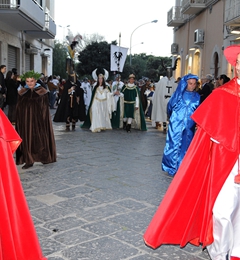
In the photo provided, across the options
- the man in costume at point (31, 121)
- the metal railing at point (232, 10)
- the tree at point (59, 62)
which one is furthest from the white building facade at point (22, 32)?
the tree at point (59, 62)

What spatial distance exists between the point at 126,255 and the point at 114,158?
15.4ft

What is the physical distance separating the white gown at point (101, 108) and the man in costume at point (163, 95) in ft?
5.29

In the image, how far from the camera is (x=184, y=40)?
1028 inches

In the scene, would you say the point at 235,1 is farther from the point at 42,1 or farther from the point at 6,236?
the point at 42,1

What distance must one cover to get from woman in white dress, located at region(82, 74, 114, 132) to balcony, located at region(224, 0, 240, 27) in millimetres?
5341

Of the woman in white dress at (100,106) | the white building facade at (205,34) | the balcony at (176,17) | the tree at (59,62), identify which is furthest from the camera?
the tree at (59,62)

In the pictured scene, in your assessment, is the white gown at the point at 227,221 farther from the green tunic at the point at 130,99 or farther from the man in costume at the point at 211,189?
the green tunic at the point at 130,99

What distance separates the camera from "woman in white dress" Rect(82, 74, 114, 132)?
1285 centimetres

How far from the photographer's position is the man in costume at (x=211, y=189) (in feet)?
11.2

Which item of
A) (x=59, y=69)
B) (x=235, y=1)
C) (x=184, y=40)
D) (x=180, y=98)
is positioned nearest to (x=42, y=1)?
(x=184, y=40)

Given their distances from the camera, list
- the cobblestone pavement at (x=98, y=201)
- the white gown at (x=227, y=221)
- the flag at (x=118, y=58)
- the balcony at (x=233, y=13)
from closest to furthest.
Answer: the white gown at (x=227, y=221)
the cobblestone pavement at (x=98, y=201)
the flag at (x=118, y=58)
the balcony at (x=233, y=13)

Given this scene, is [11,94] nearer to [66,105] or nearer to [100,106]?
[66,105]

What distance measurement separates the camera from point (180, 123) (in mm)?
6789

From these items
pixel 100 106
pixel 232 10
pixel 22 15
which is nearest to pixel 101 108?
pixel 100 106
